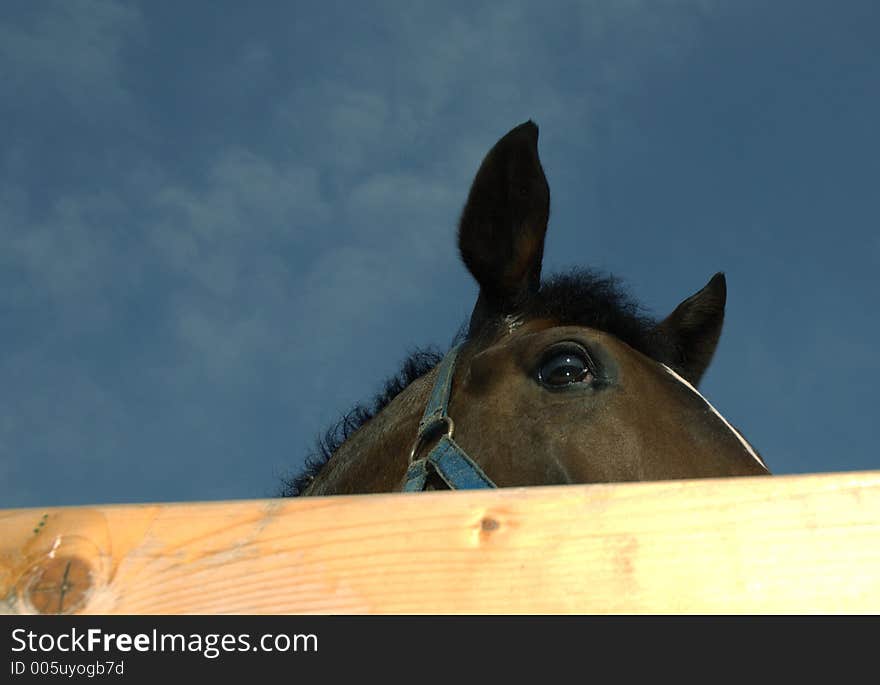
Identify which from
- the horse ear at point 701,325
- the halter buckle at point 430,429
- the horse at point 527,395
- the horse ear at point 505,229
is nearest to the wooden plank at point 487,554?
the horse at point 527,395

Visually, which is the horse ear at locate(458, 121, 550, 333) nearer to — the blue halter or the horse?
the horse

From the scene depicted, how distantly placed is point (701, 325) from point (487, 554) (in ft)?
10.7

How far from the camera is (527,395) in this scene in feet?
9.78

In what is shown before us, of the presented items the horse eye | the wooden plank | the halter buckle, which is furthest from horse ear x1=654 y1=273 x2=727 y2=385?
the wooden plank

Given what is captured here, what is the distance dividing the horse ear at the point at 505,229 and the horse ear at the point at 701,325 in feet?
3.16

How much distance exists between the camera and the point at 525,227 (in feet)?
11.7

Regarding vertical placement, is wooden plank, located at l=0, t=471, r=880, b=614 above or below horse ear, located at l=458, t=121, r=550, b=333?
below

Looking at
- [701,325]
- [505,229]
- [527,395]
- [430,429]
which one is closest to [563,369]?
[527,395]

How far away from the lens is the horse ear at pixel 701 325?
167 inches

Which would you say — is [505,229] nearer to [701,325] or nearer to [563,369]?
[563,369]

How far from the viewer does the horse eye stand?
295 cm

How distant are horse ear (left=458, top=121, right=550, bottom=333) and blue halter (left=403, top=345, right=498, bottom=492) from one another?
22.2 inches
